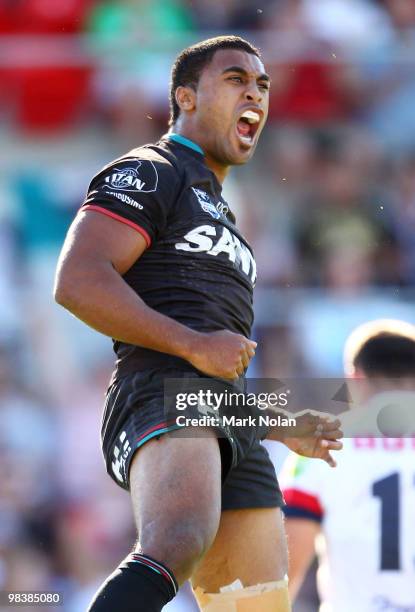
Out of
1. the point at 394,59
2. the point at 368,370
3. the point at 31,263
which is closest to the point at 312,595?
the point at 368,370

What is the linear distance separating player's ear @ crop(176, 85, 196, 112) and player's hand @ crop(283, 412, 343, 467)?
104 cm

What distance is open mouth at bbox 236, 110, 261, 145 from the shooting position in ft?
12.5

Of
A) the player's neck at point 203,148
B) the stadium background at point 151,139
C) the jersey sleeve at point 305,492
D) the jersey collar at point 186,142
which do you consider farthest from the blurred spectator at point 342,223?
the jersey collar at point 186,142

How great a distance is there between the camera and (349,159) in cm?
885

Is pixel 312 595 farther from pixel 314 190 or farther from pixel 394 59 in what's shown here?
pixel 394 59

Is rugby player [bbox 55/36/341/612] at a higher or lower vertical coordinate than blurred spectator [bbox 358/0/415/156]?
lower

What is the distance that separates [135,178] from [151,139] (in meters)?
5.51

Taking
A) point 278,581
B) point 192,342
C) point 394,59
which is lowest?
point 278,581

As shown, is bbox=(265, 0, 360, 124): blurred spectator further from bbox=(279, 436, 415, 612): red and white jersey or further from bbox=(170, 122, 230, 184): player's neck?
bbox=(279, 436, 415, 612): red and white jersey

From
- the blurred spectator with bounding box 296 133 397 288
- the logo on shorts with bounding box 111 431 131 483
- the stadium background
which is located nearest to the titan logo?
the logo on shorts with bounding box 111 431 131 483

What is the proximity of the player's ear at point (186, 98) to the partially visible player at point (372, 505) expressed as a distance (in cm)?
106

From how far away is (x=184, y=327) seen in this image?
10.7 ft

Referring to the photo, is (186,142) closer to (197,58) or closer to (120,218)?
(197,58)

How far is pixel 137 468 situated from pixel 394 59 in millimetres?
5960
